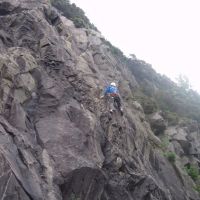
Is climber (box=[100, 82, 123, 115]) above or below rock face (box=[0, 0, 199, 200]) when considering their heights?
above

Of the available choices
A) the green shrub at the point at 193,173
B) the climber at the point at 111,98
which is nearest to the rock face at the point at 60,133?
the climber at the point at 111,98

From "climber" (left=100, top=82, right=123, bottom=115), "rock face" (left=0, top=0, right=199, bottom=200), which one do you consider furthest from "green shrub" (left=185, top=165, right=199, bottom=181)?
"climber" (left=100, top=82, right=123, bottom=115)

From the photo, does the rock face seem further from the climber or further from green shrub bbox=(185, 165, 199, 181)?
Answer: green shrub bbox=(185, 165, 199, 181)

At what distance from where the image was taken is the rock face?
→ 68.2 feet

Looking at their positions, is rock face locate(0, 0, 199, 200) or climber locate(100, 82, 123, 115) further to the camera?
climber locate(100, 82, 123, 115)

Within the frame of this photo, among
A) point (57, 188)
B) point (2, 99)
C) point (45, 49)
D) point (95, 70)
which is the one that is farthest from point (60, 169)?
point (95, 70)

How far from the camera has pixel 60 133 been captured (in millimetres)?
24359

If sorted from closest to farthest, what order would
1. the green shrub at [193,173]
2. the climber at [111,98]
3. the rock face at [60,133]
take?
the rock face at [60,133]
the climber at [111,98]
the green shrub at [193,173]

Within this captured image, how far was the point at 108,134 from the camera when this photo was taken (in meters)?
28.3

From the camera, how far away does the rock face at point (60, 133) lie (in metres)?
20.8

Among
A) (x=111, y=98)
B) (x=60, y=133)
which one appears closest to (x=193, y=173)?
(x=111, y=98)

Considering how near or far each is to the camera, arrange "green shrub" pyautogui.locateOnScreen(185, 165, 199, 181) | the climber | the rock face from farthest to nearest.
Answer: "green shrub" pyautogui.locateOnScreen(185, 165, 199, 181) → the climber → the rock face

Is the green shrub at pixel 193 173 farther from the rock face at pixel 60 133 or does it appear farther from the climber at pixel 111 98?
the climber at pixel 111 98

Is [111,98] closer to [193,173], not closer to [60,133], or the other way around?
[60,133]
